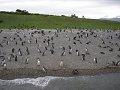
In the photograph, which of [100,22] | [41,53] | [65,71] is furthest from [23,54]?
[100,22]

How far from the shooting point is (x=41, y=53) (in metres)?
42.3

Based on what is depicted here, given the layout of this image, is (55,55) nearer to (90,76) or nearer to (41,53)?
(41,53)

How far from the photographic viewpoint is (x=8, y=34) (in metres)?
59.3

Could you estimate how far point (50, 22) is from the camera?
3312 inches

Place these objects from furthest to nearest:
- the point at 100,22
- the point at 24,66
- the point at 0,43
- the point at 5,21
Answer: the point at 100,22 < the point at 5,21 < the point at 0,43 < the point at 24,66

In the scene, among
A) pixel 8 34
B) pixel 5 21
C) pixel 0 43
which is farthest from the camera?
pixel 5 21

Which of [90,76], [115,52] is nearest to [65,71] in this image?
[90,76]

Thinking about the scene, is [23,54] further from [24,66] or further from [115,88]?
[115,88]

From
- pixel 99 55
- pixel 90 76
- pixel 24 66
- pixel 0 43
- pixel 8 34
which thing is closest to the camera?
pixel 90 76

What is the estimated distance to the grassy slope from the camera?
78.4m

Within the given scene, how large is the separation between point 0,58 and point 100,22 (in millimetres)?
54868

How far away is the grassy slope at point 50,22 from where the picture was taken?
7844 centimetres

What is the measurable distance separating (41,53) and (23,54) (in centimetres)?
245

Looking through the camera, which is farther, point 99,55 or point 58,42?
point 58,42
